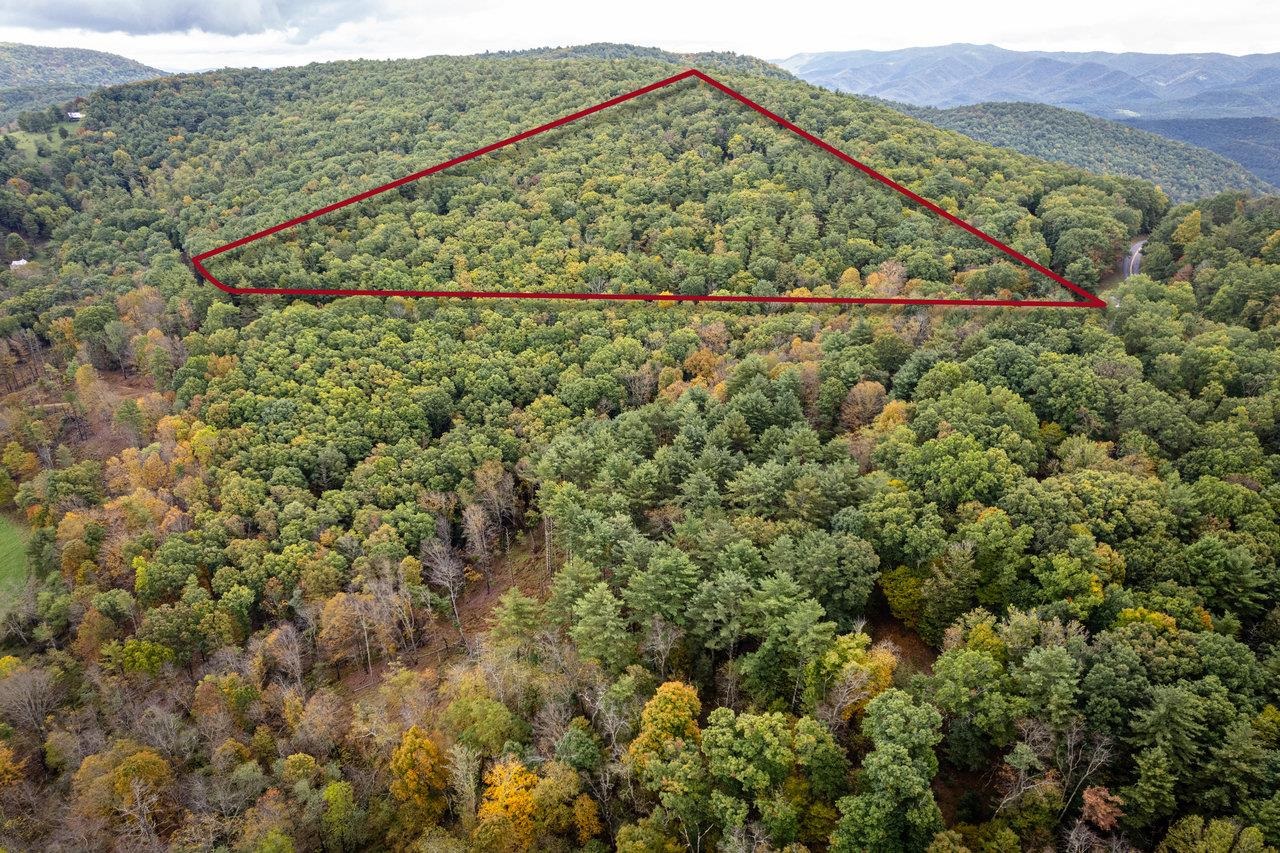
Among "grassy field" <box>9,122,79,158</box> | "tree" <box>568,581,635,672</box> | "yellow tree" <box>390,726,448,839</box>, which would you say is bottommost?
"yellow tree" <box>390,726,448,839</box>

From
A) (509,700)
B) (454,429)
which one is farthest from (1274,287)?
(454,429)

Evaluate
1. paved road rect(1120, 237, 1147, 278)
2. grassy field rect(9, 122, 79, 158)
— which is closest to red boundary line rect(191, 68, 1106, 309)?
paved road rect(1120, 237, 1147, 278)

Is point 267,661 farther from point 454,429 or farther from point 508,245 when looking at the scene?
point 508,245

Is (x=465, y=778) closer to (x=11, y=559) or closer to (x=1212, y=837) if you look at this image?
(x=1212, y=837)

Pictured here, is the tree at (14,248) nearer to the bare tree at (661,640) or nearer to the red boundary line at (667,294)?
the red boundary line at (667,294)

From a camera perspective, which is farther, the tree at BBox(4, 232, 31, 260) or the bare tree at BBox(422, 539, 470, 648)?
the tree at BBox(4, 232, 31, 260)

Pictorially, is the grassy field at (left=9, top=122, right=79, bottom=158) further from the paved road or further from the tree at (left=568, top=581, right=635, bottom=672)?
the paved road

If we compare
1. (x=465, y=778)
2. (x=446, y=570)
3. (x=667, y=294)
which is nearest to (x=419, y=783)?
(x=465, y=778)
